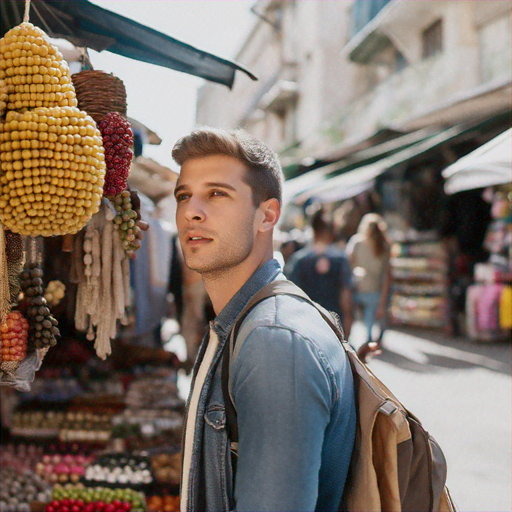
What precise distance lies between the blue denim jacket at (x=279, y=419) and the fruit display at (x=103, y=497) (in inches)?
93.3

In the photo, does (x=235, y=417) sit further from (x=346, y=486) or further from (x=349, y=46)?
(x=349, y=46)

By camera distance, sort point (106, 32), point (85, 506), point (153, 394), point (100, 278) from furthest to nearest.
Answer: point (153, 394)
point (85, 506)
point (106, 32)
point (100, 278)

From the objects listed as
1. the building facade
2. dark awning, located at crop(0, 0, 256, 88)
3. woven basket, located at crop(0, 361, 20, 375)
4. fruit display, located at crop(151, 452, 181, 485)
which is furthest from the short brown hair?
the building facade

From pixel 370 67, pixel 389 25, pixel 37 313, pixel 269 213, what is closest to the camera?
pixel 269 213

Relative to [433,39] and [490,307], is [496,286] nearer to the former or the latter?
[490,307]

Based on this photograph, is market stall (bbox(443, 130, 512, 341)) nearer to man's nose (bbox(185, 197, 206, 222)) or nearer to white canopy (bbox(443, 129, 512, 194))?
white canopy (bbox(443, 129, 512, 194))

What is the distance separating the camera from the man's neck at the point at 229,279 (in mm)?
1579

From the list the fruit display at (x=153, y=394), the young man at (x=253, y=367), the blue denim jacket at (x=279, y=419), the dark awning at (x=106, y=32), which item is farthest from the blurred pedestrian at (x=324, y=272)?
the blue denim jacket at (x=279, y=419)

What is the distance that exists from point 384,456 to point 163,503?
2.68 m

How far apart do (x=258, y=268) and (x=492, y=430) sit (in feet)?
13.1

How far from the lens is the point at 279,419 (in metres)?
1.15

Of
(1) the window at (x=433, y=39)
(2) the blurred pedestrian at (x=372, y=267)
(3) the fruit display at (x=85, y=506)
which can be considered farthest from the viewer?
(1) the window at (x=433, y=39)

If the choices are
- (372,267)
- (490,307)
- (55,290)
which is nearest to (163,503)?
(55,290)

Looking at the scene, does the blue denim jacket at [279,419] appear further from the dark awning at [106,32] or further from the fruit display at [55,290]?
the dark awning at [106,32]
